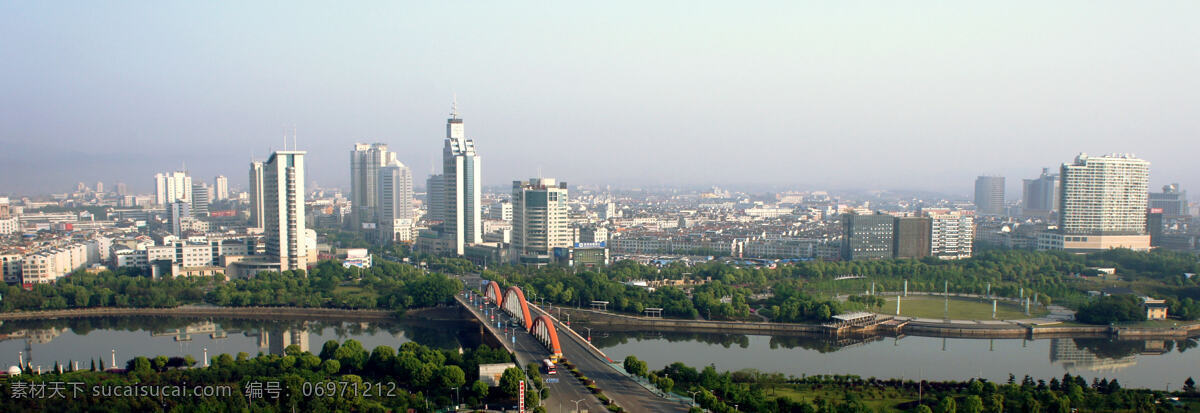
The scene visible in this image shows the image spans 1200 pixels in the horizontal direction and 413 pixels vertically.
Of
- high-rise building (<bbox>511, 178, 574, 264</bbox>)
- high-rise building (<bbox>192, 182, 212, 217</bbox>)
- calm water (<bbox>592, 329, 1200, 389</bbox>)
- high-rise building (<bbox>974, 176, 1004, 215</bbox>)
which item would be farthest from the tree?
high-rise building (<bbox>974, 176, 1004, 215</bbox>)

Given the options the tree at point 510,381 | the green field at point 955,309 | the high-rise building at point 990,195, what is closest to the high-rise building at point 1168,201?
the high-rise building at point 990,195

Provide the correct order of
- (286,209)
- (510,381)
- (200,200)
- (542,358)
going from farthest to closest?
(200,200) → (286,209) → (542,358) → (510,381)

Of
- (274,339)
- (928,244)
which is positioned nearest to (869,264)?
(928,244)

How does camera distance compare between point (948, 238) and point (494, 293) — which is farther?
point (948, 238)

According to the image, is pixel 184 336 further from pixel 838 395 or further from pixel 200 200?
pixel 200 200

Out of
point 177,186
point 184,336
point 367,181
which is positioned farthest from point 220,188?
point 184,336

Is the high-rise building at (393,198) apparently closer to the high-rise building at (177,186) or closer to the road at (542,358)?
the high-rise building at (177,186)

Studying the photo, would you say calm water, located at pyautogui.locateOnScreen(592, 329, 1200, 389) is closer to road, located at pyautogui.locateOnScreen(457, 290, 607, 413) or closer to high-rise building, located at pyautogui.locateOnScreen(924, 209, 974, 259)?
road, located at pyautogui.locateOnScreen(457, 290, 607, 413)
